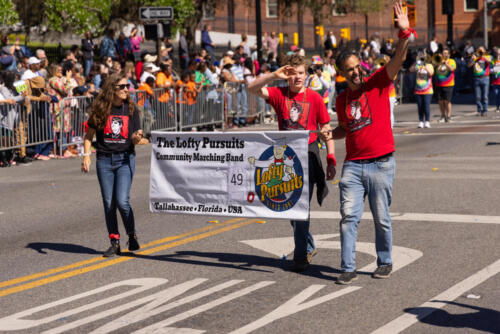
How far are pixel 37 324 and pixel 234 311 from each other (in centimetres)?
144

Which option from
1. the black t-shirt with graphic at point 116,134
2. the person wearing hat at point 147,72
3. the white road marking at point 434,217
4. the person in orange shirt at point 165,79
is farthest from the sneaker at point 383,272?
the person wearing hat at point 147,72

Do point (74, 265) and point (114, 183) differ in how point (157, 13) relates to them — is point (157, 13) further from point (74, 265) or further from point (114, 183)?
point (74, 265)

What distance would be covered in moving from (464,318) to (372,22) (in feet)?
201

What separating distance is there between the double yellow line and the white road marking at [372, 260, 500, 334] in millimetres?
3172

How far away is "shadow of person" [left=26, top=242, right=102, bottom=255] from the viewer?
30.1 feet

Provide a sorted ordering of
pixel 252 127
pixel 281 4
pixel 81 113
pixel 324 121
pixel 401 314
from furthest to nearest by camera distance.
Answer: pixel 281 4, pixel 252 127, pixel 81 113, pixel 324 121, pixel 401 314

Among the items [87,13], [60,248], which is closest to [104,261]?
[60,248]

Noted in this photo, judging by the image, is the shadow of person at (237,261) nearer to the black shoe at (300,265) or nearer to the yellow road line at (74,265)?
the black shoe at (300,265)

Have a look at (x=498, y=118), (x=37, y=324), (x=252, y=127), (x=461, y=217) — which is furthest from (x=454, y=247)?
(x=498, y=118)

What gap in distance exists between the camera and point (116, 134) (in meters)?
8.84

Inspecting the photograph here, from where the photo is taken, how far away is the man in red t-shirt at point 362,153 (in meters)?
7.40

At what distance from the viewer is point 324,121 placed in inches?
312

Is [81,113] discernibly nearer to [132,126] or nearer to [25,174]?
[25,174]

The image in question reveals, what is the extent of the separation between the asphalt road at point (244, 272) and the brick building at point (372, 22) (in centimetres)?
4795
